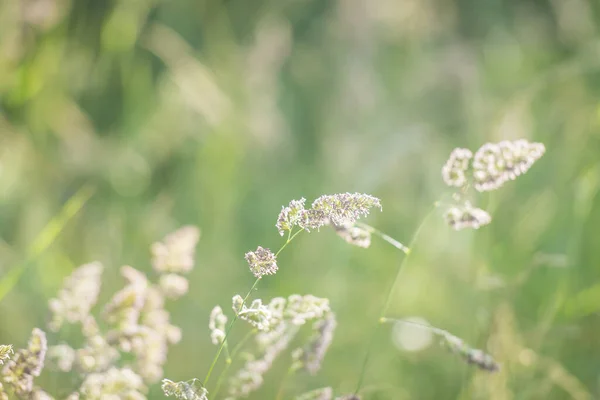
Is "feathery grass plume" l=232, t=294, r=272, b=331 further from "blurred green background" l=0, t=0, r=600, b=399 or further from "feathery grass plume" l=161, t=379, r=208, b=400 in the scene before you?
"blurred green background" l=0, t=0, r=600, b=399

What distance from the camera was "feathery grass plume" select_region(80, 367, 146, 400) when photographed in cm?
67

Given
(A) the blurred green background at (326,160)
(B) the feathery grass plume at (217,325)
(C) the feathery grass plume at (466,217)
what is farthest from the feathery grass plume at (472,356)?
(A) the blurred green background at (326,160)

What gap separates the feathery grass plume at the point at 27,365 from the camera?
598mm

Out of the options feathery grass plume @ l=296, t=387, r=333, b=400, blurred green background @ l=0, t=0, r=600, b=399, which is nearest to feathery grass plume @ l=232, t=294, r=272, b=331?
feathery grass plume @ l=296, t=387, r=333, b=400

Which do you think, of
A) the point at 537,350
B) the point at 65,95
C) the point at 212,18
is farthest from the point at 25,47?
the point at 537,350

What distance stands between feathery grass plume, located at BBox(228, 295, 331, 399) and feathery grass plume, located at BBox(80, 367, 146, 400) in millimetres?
99

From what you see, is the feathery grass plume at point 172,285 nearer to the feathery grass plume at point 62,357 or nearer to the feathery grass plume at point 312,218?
the feathery grass plume at point 62,357

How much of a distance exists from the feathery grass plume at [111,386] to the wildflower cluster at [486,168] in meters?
0.35

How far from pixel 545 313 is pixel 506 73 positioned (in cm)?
74

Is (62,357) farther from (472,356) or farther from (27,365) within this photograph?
(472,356)

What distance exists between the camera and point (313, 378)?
43.5 inches

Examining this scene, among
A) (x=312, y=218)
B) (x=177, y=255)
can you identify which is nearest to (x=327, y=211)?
(x=312, y=218)

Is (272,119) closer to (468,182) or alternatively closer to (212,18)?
(212,18)

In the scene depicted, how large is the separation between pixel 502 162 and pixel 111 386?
0.43 meters
